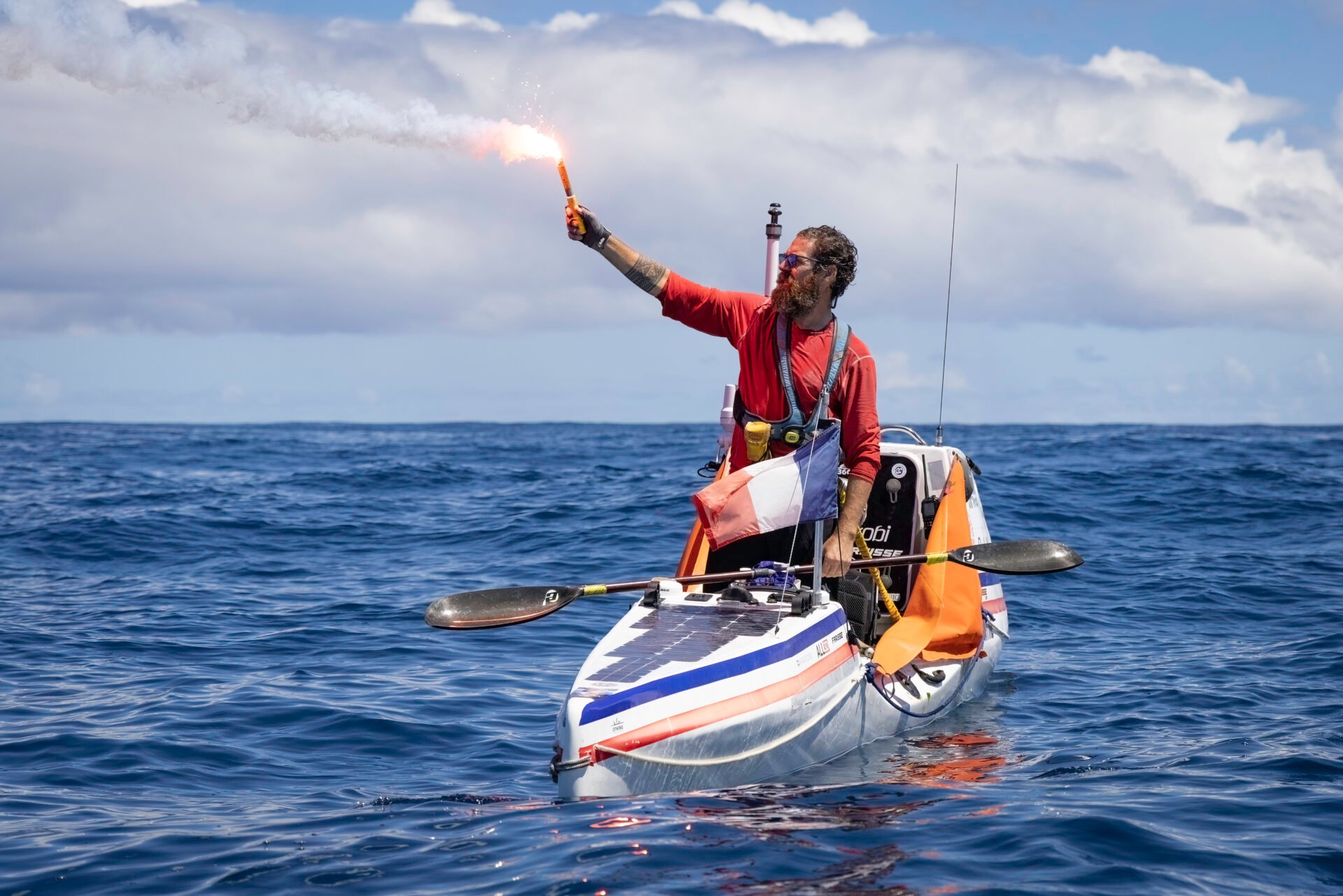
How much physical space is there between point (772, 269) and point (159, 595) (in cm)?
819

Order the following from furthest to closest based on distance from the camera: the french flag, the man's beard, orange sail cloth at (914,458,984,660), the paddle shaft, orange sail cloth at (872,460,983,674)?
orange sail cloth at (914,458,984,660) < orange sail cloth at (872,460,983,674) < the man's beard < the paddle shaft < the french flag

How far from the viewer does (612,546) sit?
1694 cm

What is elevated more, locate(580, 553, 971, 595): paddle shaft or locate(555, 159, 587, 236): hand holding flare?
locate(555, 159, 587, 236): hand holding flare

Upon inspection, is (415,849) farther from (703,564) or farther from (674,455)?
(674,455)

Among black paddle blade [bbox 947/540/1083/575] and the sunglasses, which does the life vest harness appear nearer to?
the sunglasses

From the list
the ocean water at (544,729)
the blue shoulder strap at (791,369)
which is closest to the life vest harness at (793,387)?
the blue shoulder strap at (791,369)

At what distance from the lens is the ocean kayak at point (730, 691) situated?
18.9ft

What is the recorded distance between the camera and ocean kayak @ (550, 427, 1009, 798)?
227 inches

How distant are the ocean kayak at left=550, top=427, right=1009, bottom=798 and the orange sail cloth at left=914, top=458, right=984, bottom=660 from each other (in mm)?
33

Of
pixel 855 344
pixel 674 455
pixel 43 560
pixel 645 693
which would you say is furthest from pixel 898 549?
pixel 674 455

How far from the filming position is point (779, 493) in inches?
270

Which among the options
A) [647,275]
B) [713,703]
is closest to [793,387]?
[647,275]

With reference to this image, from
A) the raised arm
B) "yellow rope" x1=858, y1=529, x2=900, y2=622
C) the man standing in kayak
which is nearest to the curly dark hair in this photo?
the man standing in kayak

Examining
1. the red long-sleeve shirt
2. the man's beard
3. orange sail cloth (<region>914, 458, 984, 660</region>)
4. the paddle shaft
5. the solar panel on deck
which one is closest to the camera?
the solar panel on deck
